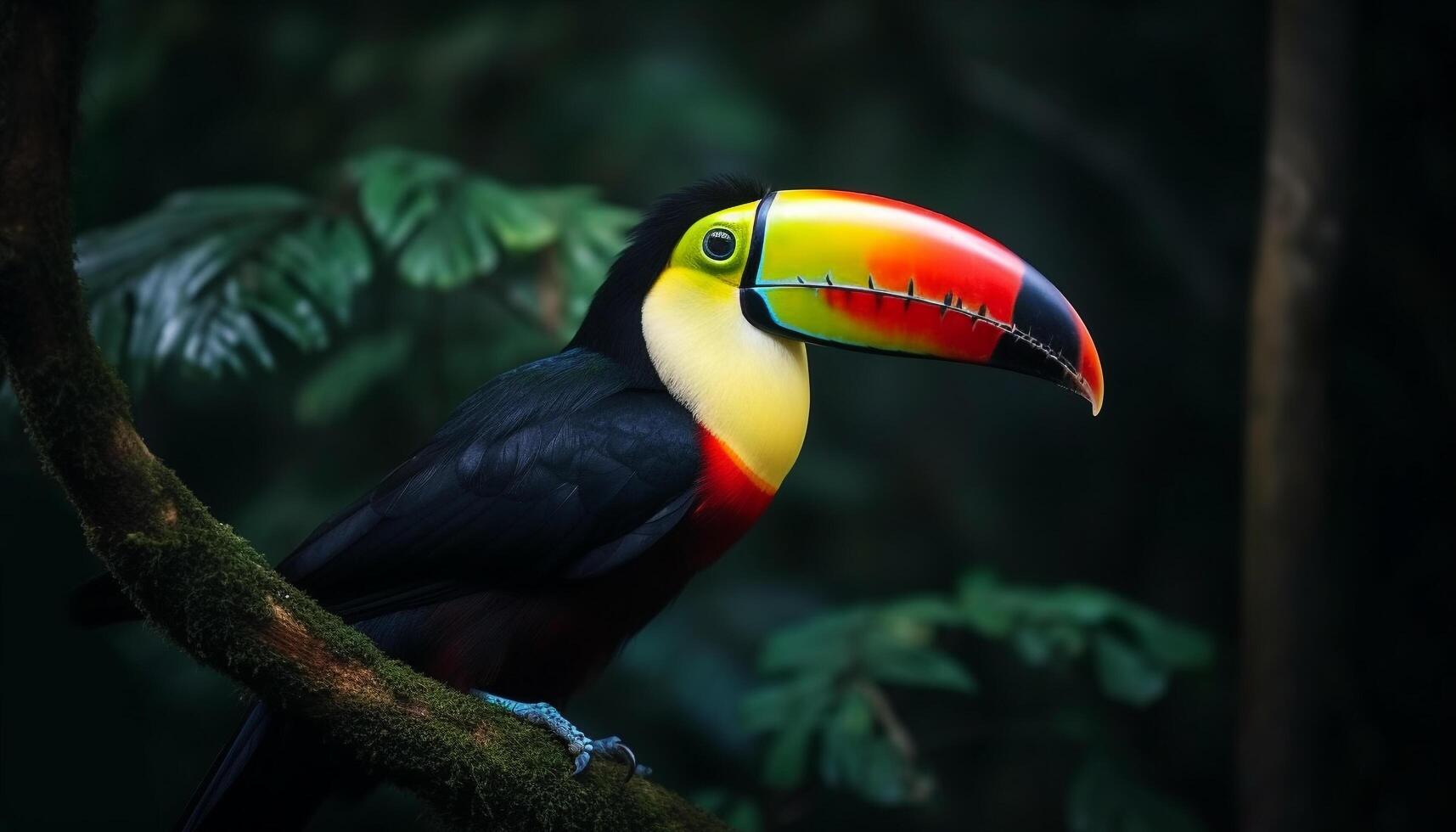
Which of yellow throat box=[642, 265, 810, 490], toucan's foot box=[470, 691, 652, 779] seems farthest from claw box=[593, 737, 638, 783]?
yellow throat box=[642, 265, 810, 490]

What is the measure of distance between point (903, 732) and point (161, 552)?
186 cm

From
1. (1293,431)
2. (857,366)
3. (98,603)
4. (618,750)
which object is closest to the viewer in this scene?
(98,603)

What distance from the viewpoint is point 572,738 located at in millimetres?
1866

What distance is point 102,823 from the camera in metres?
3.02

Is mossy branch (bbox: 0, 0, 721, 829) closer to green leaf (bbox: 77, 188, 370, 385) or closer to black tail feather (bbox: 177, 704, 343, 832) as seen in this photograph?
black tail feather (bbox: 177, 704, 343, 832)

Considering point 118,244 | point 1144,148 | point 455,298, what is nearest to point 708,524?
point 118,244

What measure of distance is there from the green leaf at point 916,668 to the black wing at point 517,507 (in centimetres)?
97

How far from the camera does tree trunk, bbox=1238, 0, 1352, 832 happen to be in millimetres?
2904

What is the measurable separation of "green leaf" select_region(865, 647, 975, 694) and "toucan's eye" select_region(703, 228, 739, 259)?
3.71ft

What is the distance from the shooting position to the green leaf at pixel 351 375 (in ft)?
9.91

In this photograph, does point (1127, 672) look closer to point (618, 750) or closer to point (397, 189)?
point (618, 750)

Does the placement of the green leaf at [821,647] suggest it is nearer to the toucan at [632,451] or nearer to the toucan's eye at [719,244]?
the toucan at [632,451]

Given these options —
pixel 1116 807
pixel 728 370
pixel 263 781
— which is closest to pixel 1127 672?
pixel 1116 807

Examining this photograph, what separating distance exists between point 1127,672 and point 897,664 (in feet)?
1.68
